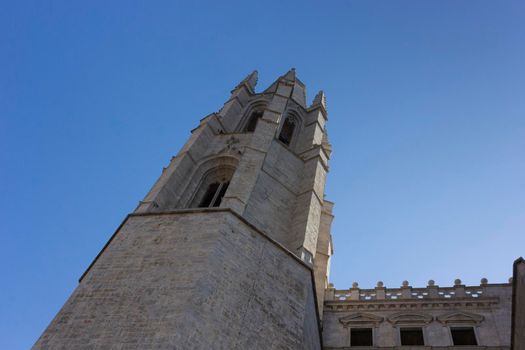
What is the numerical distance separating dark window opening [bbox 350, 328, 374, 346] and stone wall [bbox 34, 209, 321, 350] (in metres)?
1.93

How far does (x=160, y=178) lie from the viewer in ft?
55.1

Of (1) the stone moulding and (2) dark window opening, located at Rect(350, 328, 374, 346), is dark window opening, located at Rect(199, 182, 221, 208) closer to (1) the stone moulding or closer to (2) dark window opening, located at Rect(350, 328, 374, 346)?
Result: (1) the stone moulding

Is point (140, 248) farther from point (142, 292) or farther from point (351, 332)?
point (351, 332)

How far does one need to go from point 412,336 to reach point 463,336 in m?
1.40

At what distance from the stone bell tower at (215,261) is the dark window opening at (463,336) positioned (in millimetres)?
3929

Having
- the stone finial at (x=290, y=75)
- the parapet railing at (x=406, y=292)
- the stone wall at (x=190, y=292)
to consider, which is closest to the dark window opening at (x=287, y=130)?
the stone finial at (x=290, y=75)

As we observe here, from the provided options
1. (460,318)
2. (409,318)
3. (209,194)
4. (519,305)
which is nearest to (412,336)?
(409,318)

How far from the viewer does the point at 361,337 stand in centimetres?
1516

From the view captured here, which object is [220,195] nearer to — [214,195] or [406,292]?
[214,195]

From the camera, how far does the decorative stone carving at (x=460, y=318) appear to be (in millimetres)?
14688

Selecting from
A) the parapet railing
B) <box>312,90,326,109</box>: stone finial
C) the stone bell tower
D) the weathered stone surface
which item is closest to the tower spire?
<box>312,90,326,109</box>: stone finial

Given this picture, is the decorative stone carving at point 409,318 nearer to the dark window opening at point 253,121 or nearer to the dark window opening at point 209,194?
the dark window opening at point 209,194

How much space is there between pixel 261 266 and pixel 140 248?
297cm

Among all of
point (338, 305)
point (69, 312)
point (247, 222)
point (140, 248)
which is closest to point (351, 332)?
point (338, 305)
